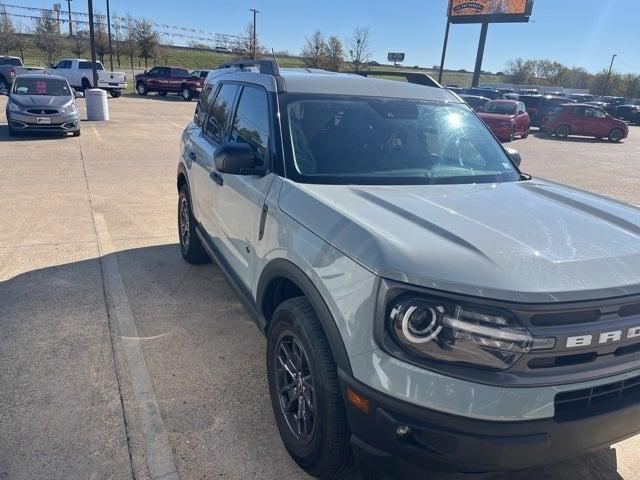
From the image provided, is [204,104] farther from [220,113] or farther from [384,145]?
[384,145]

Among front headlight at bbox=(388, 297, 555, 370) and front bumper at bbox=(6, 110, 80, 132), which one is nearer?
front headlight at bbox=(388, 297, 555, 370)

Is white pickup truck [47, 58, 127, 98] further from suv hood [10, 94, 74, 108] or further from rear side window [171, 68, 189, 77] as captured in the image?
suv hood [10, 94, 74, 108]

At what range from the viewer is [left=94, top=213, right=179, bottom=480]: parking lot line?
2.60 metres

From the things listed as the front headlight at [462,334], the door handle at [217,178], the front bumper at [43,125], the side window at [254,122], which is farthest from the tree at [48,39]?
the front headlight at [462,334]

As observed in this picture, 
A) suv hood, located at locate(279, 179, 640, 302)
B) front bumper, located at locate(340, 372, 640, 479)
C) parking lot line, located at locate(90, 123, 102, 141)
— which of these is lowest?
parking lot line, located at locate(90, 123, 102, 141)

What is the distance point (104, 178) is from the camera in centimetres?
925

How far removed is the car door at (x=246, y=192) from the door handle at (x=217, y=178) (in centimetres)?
3

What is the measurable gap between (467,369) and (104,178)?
8.81m

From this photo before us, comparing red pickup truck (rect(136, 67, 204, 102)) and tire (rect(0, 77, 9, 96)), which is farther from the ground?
red pickup truck (rect(136, 67, 204, 102))

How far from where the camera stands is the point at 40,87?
1412cm

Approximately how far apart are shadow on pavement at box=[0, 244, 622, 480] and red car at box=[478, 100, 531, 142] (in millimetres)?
17276

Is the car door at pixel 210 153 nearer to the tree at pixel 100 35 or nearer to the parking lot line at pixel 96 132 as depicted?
the parking lot line at pixel 96 132

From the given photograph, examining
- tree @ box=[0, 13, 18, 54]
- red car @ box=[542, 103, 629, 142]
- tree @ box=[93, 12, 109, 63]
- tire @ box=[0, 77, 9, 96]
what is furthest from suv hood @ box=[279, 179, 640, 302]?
tree @ box=[0, 13, 18, 54]

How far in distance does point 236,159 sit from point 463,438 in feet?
6.18
